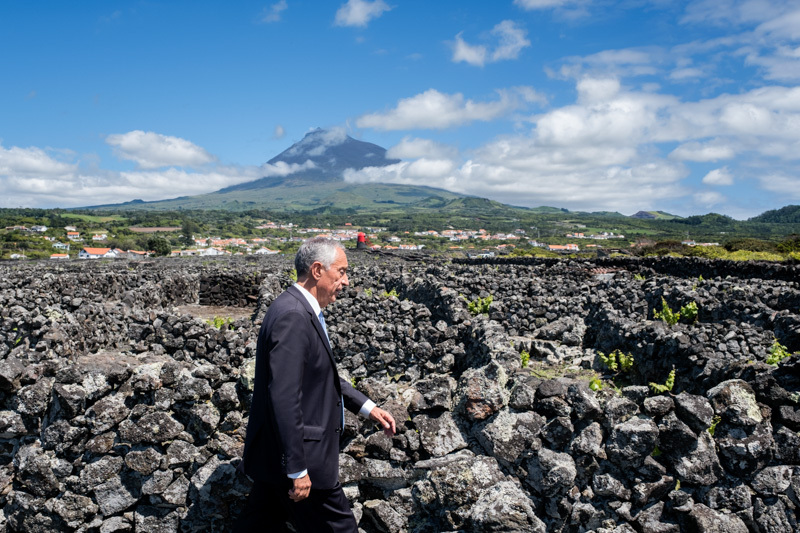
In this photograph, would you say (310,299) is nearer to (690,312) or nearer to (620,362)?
(620,362)

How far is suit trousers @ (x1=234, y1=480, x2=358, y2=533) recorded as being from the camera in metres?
3.53

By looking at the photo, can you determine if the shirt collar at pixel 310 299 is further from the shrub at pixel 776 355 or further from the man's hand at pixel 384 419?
the shrub at pixel 776 355

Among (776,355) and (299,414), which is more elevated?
(299,414)

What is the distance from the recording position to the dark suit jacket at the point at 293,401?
10.7 ft

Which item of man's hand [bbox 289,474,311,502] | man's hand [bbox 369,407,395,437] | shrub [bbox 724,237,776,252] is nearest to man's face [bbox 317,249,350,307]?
man's hand [bbox 369,407,395,437]

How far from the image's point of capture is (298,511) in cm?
354

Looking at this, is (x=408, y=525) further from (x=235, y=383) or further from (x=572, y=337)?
(x=572, y=337)

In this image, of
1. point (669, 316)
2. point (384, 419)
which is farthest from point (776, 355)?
point (384, 419)

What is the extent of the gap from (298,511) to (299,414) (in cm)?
82

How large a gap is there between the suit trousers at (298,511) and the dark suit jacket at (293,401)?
0.15 m

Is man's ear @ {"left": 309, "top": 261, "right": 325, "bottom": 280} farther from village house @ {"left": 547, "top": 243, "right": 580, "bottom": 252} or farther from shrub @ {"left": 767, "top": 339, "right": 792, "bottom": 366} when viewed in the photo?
village house @ {"left": 547, "top": 243, "right": 580, "bottom": 252}

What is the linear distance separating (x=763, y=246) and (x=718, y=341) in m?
46.2

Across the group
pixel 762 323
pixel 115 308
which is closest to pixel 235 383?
pixel 115 308

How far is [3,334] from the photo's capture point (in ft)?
34.8
